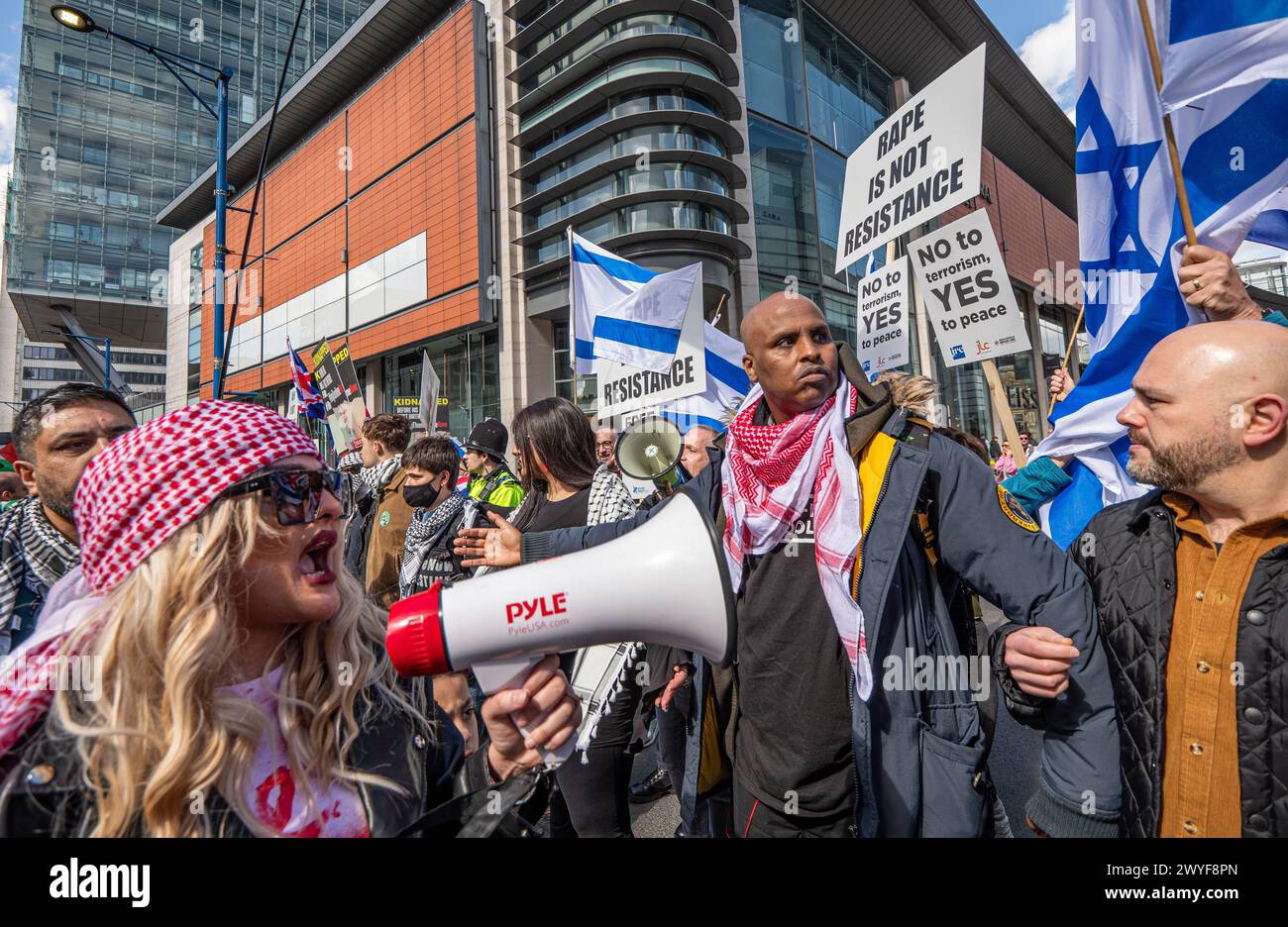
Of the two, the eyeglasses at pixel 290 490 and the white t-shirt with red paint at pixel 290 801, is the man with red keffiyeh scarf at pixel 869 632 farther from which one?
the white t-shirt with red paint at pixel 290 801

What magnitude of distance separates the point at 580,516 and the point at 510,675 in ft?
5.37

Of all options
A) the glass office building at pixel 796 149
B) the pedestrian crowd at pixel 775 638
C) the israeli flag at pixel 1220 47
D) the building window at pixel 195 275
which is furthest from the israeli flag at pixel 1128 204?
the building window at pixel 195 275

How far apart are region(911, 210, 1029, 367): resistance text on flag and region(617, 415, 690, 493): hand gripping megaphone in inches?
71.5

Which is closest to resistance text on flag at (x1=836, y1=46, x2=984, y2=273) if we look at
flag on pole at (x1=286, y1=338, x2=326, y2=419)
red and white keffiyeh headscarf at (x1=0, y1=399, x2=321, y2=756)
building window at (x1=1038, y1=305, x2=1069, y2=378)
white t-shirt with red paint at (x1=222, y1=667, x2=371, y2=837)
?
red and white keffiyeh headscarf at (x1=0, y1=399, x2=321, y2=756)

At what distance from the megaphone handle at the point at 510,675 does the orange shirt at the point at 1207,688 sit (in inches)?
49.6

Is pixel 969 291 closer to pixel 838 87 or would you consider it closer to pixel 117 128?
pixel 838 87

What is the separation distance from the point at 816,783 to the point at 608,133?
19143 millimetres

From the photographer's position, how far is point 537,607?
3.45 ft

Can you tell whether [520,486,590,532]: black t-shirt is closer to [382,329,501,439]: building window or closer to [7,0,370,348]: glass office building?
[382,329,501,439]: building window

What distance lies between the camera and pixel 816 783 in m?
1.66

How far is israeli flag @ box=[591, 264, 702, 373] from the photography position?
4836mm

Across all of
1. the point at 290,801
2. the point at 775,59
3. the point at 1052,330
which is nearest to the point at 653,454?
the point at 290,801

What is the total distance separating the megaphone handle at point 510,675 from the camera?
1090 millimetres
